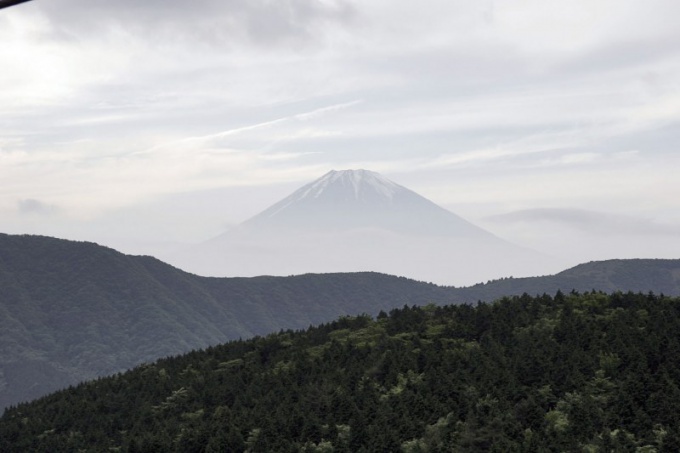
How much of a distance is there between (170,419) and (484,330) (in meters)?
29.5

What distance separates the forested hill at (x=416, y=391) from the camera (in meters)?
65.5

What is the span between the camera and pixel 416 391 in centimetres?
7894

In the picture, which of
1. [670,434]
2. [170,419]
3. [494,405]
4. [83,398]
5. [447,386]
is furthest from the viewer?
[83,398]

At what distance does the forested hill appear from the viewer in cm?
6550

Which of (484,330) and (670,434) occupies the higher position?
(484,330)

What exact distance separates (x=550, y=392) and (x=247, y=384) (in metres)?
38.7

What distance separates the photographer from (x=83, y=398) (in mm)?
112062


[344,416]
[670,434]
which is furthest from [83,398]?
[670,434]

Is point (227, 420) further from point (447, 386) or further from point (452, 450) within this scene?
point (452, 450)

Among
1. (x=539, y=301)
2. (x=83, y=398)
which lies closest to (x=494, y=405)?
(x=539, y=301)

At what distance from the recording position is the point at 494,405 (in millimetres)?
69938

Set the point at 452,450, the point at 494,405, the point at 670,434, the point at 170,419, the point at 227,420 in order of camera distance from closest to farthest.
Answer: the point at 670,434 < the point at 452,450 < the point at 494,405 < the point at 227,420 < the point at 170,419

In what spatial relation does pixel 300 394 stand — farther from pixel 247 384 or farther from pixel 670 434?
pixel 670 434

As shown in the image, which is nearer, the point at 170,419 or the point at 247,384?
the point at 170,419
